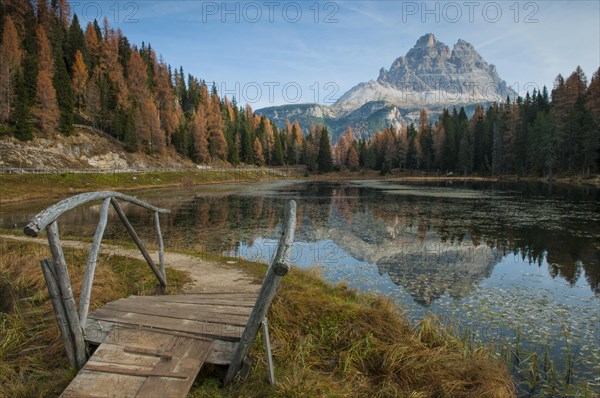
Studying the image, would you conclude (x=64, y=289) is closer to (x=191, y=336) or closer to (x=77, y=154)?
(x=191, y=336)

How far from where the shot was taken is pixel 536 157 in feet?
253

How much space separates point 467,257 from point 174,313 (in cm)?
1472

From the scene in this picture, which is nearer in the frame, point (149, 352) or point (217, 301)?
point (149, 352)

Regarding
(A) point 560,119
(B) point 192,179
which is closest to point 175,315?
(B) point 192,179

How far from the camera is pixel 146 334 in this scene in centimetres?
552

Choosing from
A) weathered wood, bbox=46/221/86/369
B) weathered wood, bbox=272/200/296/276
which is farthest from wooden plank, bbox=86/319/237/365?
weathered wood, bbox=272/200/296/276

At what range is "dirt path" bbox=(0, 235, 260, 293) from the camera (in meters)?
9.99

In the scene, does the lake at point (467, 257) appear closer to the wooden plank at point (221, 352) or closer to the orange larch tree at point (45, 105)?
the wooden plank at point (221, 352)

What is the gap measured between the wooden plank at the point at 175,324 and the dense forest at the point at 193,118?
62.1 metres

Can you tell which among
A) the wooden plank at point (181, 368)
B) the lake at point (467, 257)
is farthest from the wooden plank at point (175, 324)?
the lake at point (467, 257)

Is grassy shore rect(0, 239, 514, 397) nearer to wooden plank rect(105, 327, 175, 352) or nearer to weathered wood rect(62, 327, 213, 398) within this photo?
weathered wood rect(62, 327, 213, 398)

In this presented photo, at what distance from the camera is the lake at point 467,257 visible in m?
8.75

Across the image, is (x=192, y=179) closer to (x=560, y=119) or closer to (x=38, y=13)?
(x=38, y=13)

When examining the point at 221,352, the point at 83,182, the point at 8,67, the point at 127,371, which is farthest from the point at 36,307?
the point at 8,67
